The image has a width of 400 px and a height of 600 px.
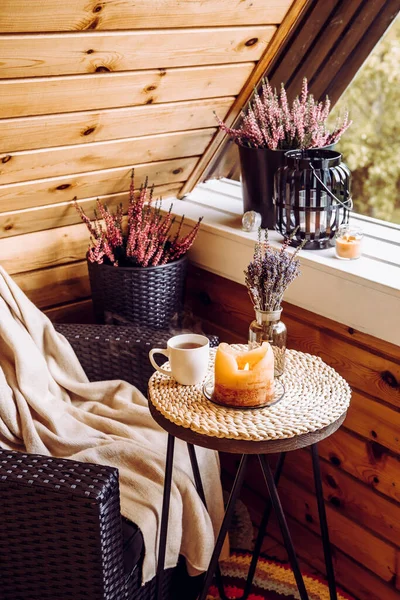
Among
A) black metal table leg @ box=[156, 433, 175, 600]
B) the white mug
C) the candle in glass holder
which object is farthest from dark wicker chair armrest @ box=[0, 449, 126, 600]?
the candle in glass holder

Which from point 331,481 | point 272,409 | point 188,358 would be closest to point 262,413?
point 272,409

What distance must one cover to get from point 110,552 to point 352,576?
863 millimetres

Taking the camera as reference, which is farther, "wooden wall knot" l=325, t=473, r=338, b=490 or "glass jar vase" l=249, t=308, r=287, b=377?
"wooden wall knot" l=325, t=473, r=338, b=490

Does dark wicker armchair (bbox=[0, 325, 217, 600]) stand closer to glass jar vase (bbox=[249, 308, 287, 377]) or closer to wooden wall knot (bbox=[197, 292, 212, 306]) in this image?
glass jar vase (bbox=[249, 308, 287, 377])

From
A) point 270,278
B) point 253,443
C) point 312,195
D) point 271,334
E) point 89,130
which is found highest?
point 89,130

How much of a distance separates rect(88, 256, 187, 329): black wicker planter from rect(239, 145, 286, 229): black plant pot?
28 centimetres

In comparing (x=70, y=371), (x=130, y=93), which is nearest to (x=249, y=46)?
(x=130, y=93)

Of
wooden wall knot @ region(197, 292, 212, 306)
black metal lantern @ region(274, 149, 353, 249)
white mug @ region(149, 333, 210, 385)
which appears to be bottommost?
wooden wall knot @ region(197, 292, 212, 306)

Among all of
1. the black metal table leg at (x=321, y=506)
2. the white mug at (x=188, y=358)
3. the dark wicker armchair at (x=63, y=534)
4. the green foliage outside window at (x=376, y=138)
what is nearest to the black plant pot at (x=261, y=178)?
the white mug at (x=188, y=358)

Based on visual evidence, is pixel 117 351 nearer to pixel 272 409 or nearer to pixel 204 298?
pixel 204 298

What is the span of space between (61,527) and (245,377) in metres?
0.47

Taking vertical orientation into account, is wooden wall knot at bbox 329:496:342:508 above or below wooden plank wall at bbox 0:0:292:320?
below

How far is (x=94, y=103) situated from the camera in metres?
1.86

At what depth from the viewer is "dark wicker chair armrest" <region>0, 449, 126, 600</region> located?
4.46 feet
